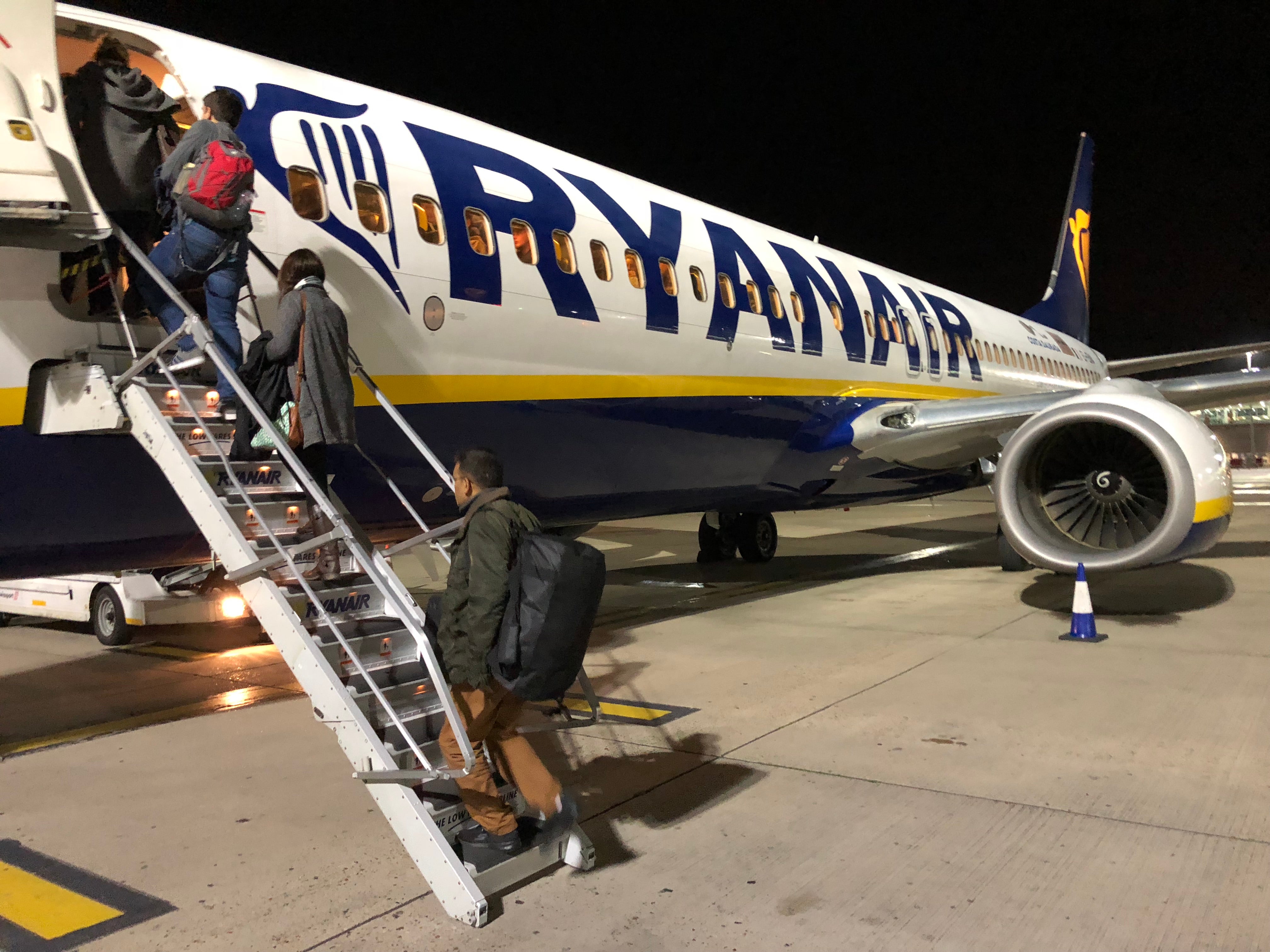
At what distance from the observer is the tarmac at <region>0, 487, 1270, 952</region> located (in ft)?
10.3

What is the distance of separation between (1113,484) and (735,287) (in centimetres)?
364

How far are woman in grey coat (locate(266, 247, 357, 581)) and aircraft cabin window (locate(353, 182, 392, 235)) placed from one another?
1246mm

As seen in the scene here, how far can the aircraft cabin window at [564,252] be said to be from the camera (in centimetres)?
662

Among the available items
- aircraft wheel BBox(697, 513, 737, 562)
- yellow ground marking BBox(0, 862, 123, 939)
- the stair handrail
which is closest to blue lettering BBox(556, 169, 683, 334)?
the stair handrail

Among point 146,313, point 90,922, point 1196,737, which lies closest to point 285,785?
point 90,922

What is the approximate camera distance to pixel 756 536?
44.7 feet

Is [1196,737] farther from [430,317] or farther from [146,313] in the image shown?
[146,313]

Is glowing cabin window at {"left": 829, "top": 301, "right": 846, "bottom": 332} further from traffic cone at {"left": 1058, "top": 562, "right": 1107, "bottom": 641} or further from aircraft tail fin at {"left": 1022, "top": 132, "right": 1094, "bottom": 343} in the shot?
aircraft tail fin at {"left": 1022, "top": 132, "right": 1094, "bottom": 343}

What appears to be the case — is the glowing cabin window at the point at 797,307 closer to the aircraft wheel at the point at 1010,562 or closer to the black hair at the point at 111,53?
the aircraft wheel at the point at 1010,562

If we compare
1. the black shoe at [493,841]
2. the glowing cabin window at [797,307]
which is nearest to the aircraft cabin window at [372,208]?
the black shoe at [493,841]

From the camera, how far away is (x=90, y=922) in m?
3.22

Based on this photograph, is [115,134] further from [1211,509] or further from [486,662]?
[1211,509]

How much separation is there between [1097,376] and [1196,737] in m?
18.3

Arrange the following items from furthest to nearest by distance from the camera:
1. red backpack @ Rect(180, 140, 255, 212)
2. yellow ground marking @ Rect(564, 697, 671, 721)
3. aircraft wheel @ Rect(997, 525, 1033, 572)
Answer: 1. aircraft wheel @ Rect(997, 525, 1033, 572)
2. yellow ground marking @ Rect(564, 697, 671, 721)
3. red backpack @ Rect(180, 140, 255, 212)
